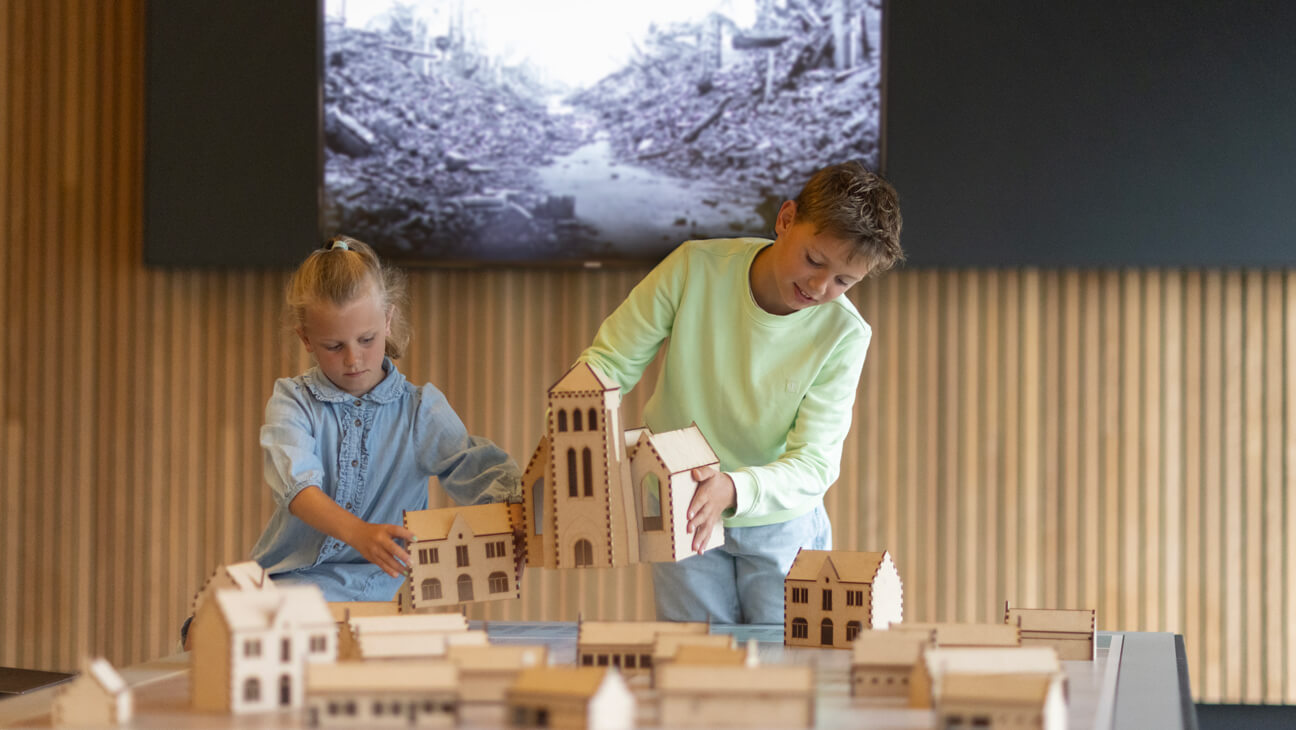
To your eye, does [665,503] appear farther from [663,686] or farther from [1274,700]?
[1274,700]

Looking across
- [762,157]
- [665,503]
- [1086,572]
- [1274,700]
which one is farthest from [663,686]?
[1274,700]

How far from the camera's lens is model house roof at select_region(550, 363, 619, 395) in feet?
6.84

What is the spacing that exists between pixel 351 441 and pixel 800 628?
98 cm

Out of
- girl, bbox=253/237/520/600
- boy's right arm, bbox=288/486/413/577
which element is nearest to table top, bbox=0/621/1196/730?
boy's right arm, bbox=288/486/413/577

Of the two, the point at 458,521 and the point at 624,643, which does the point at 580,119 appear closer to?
the point at 458,521

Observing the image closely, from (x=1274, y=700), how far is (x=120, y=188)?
4361 millimetres

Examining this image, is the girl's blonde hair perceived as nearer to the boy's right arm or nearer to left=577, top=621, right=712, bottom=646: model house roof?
the boy's right arm

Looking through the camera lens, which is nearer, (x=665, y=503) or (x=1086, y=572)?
(x=665, y=503)

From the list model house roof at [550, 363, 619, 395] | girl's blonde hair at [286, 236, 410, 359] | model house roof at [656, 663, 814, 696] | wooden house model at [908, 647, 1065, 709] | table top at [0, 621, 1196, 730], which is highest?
girl's blonde hair at [286, 236, 410, 359]

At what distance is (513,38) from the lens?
13.2ft

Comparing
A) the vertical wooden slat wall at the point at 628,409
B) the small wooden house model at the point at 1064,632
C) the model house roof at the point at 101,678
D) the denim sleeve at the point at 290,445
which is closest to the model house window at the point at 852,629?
the small wooden house model at the point at 1064,632

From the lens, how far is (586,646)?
1.76 m

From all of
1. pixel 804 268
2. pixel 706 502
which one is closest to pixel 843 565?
pixel 706 502

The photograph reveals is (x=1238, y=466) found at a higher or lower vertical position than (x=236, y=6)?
lower
